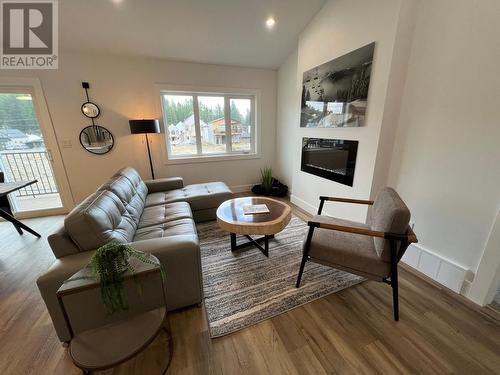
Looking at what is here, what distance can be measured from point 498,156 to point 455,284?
1.08 metres

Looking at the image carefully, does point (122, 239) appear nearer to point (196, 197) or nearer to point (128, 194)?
point (128, 194)

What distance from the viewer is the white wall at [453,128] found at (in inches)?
56.9

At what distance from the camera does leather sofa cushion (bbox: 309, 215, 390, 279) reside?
144 cm

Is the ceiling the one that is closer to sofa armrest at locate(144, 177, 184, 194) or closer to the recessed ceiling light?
the recessed ceiling light

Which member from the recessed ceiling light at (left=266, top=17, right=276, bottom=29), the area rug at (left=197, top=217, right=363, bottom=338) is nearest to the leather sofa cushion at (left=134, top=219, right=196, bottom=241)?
the area rug at (left=197, top=217, right=363, bottom=338)

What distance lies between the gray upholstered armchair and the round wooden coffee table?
36cm

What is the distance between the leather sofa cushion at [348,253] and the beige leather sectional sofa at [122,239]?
0.95 metres

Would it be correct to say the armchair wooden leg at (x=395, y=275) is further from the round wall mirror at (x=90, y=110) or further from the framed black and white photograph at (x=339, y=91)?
the round wall mirror at (x=90, y=110)

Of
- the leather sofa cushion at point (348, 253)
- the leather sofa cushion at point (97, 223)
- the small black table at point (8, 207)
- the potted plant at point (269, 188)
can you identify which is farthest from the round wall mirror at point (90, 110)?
the leather sofa cushion at point (348, 253)

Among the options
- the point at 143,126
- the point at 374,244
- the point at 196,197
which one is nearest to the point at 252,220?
the point at 374,244

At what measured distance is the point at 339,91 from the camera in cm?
244

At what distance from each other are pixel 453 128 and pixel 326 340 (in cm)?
192

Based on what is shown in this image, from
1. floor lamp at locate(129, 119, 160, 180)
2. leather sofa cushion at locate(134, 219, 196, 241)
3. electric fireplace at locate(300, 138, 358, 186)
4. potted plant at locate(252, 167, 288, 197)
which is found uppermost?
floor lamp at locate(129, 119, 160, 180)

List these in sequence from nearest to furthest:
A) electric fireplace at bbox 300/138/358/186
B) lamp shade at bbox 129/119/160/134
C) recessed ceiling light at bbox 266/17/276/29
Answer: electric fireplace at bbox 300/138/358/186, recessed ceiling light at bbox 266/17/276/29, lamp shade at bbox 129/119/160/134
